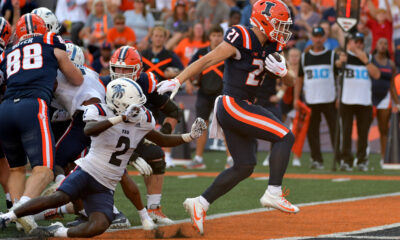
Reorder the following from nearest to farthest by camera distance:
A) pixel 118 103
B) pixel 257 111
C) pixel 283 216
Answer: pixel 118 103
pixel 257 111
pixel 283 216

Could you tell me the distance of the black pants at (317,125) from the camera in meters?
13.3

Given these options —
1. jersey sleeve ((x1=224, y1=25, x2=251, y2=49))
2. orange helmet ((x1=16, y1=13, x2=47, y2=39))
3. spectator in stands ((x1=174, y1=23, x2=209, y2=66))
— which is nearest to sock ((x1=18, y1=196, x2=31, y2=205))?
orange helmet ((x1=16, y1=13, x2=47, y2=39))

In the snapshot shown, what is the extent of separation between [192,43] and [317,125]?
3.51m

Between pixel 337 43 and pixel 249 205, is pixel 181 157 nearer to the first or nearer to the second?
pixel 337 43

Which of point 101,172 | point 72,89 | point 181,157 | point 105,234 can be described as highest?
point 72,89

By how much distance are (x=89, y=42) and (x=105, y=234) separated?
34.6 feet

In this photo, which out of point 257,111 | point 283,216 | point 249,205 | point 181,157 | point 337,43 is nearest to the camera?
point 257,111

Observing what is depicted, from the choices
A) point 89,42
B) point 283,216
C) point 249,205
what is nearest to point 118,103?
point 283,216

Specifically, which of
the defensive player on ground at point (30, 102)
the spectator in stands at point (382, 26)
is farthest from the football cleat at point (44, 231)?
the spectator in stands at point (382, 26)

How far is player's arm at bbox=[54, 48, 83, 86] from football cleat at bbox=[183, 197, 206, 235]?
1.30 meters

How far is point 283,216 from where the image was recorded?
7.63 meters

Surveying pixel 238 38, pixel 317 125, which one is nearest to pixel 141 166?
pixel 238 38

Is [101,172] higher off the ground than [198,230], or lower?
higher

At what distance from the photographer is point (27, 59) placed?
6586 millimetres
